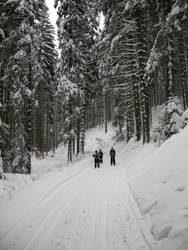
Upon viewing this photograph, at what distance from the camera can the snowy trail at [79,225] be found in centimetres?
436

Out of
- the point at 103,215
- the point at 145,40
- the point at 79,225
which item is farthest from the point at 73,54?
the point at 79,225

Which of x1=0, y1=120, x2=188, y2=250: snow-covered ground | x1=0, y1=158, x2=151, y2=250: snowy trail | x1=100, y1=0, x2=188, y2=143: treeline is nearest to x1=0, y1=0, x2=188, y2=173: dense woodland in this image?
x1=100, y1=0, x2=188, y2=143: treeline

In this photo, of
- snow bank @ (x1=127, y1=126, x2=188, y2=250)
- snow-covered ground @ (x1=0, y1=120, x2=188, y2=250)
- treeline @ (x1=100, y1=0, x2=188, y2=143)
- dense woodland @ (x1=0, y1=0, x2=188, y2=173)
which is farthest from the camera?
dense woodland @ (x1=0, y1=0, x2=188, y2=173)

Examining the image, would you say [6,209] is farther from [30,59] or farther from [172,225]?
[30,59]

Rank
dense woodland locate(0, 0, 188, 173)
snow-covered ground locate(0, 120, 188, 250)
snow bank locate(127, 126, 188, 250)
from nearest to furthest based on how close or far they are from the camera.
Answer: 1. snow bank locate(127, 126, 188, 250)
2. snow-covered ground locate(0, 120, 188, 250)
3. dense woodland locate(0, 0, 188, 173)

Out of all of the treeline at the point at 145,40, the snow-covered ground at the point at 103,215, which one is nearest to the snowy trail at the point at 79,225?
the snow-covered ground at the point at 103,215

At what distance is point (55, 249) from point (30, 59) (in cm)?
1385

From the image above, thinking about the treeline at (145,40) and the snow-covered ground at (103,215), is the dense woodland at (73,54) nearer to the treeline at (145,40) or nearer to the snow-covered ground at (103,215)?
the treeline at (145,40)

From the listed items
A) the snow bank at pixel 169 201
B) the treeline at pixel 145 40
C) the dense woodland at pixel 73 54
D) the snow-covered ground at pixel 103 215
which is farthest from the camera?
the dense woodland at pixel 73 54

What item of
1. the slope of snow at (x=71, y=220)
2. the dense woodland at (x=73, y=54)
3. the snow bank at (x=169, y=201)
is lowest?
the slope of snow at (x=71, y=220)

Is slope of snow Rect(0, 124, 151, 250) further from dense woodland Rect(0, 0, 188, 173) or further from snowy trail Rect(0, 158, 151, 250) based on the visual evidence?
dense woodland Rect(0, 0, 188, 173)

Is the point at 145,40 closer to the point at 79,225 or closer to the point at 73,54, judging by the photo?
the point at 73,54

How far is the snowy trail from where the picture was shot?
436cm

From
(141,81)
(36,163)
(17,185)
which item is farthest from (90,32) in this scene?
(17,185)
